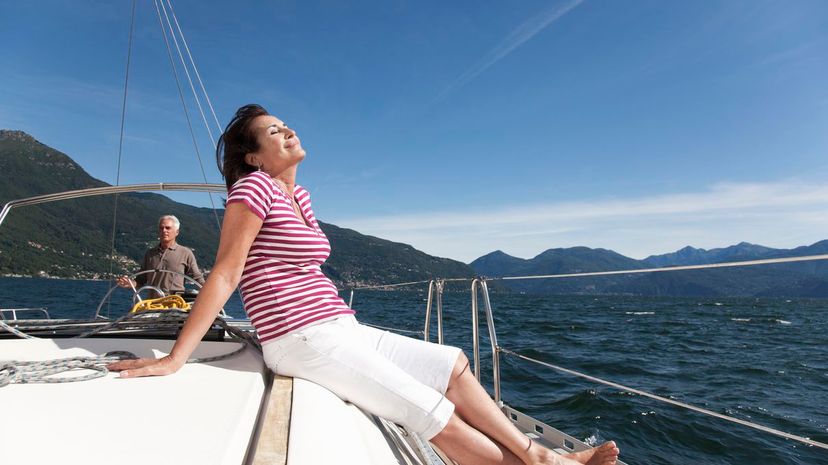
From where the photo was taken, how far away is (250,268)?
135 centimetres

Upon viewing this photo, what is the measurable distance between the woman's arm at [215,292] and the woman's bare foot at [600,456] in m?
1.11

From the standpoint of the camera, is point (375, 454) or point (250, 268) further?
point (250, 268)

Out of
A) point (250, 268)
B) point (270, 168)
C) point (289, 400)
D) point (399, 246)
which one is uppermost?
point (399, 246)

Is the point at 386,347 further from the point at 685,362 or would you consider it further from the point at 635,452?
the point at 685,362

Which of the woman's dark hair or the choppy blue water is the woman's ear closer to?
the woman's dark hair

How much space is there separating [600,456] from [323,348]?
0.90 meters

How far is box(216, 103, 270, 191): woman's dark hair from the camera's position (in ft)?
5.21

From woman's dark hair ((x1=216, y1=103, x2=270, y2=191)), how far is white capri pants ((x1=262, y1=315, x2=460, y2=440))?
64 cm

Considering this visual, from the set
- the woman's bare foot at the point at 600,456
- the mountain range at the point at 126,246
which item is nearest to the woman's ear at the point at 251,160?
the woman's bare foot at the point at 600,456

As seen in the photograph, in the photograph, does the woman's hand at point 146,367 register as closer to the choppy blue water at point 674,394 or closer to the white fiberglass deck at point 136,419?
the white fiberglass deck at point 136,419

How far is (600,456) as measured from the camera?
144cm

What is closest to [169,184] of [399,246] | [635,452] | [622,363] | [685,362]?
[635,452]

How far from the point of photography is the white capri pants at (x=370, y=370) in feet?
3.89

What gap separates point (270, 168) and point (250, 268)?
1.27 feet
